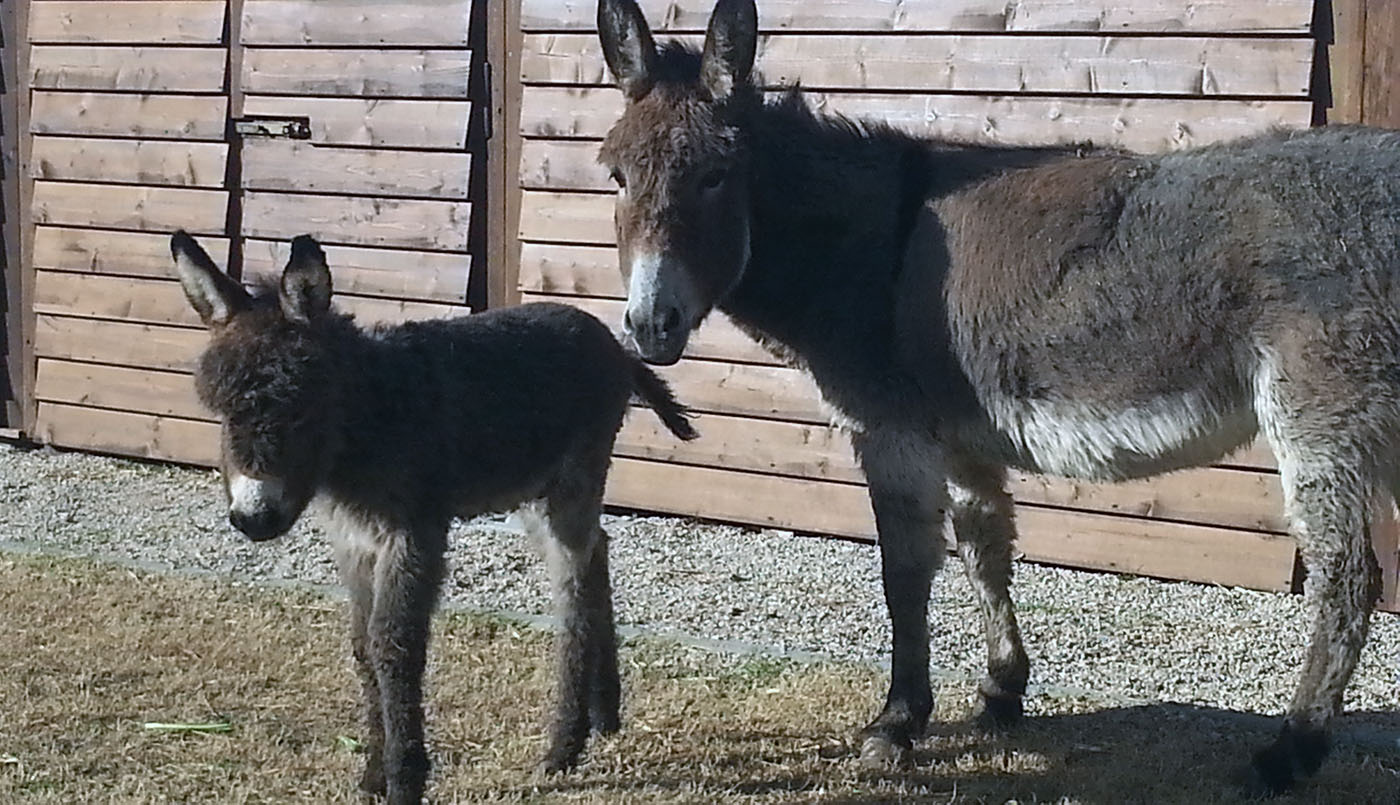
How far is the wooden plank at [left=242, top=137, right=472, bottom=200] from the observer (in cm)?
816

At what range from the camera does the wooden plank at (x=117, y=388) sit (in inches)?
359

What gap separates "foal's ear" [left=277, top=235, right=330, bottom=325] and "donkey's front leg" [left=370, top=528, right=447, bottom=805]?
59 centimetres

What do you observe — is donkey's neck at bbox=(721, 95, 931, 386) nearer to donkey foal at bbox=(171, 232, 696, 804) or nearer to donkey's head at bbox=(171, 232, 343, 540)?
donkey foal at bbox=(171, 232, 696, 804)

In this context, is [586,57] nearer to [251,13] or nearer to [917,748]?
[251,13]

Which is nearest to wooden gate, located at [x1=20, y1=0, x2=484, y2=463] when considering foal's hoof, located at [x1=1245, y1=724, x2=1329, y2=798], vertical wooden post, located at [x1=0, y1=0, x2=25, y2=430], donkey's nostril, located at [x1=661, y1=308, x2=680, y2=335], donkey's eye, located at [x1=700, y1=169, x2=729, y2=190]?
vertical wooden post, located at [x1=0, y1=0, x2=25, y2=430]

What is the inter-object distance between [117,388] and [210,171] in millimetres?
1395

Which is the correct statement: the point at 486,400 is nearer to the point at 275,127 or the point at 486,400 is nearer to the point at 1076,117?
the point at 1076,117

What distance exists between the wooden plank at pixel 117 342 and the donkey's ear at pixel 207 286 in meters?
4.88

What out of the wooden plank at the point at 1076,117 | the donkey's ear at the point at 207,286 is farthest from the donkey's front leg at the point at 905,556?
the wooden plank at the point at 1076,117

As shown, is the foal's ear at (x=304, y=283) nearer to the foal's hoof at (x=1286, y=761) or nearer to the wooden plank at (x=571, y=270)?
the foal's hoof at (x=1286, y=761)

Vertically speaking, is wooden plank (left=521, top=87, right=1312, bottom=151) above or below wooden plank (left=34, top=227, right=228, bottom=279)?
above

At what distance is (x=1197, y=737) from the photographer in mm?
5043

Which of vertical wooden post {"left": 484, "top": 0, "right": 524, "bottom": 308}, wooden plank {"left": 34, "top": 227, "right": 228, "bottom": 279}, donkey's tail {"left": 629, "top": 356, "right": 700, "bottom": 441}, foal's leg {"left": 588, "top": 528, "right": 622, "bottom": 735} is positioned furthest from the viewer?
wooden plank {"left": 34, "top": 227, "right": 228, "bottom": 279}

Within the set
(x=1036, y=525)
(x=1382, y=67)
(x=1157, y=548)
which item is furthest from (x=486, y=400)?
(x=1382, y=67)
